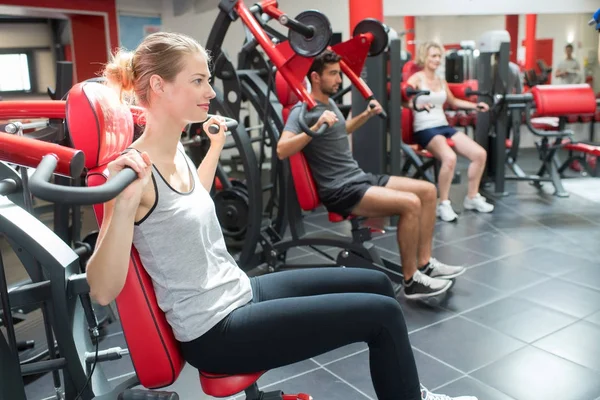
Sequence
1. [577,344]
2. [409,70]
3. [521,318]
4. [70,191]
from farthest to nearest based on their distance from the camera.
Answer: [409,70] → [521,318] → [577,344] → [70,191]

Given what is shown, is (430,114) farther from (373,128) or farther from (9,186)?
(9,186)

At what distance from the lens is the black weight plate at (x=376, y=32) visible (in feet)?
11.0

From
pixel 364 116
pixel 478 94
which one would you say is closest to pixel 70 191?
pixel 364 116

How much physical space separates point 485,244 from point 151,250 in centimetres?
317

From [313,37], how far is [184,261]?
174cm

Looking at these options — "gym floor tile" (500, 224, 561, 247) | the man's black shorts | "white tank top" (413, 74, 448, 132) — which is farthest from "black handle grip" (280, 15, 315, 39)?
"white tank top" (413, 74, 448, 132)

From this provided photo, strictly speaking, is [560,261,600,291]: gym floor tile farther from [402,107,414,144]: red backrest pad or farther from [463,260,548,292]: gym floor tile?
[402,107,414,144]: red backrest pad

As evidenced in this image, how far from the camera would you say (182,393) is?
2334 millimetres

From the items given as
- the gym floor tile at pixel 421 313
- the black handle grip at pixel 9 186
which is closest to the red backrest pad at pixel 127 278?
the black handle grip at pixel 9 186

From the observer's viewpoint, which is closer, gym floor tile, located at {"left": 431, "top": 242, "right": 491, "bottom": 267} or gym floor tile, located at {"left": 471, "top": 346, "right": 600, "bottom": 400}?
gym floor tile, located at {"left": 471, "top": 346, "right": 600, "bottom": 400}

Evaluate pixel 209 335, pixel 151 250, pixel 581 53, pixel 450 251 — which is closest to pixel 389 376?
pixel 209 335

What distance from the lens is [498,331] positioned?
2.76 m

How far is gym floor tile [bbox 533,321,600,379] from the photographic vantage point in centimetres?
246

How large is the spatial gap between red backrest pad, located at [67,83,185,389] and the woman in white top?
3745mm
